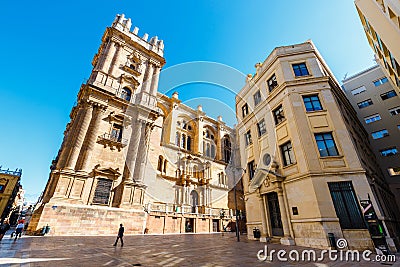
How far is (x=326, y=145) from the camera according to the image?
38.4ft

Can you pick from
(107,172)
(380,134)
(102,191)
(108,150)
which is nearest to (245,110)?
(108,150)

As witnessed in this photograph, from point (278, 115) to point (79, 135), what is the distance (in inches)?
715

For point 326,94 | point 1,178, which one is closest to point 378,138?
point 326,94

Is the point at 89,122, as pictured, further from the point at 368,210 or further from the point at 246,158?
the point at 368,210

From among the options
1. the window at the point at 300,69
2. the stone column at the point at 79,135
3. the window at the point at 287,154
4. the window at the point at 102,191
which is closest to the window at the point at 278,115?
the window at the point at 287,154

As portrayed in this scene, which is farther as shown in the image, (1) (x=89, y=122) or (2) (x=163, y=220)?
(2) (x=163, y=220)

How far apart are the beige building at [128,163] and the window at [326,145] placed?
16.1 m

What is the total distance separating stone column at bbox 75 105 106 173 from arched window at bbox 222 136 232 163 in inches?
1026

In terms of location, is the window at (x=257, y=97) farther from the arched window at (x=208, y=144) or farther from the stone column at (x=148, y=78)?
the arched window at (x=208, y=144)

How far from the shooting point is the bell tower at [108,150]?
14688 millimetres

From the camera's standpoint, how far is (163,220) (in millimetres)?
20859

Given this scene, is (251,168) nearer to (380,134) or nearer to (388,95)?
(380,134)

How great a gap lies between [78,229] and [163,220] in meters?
8.90

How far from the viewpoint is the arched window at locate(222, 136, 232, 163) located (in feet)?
129
